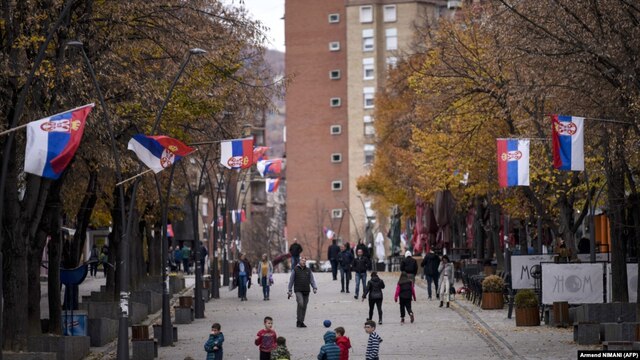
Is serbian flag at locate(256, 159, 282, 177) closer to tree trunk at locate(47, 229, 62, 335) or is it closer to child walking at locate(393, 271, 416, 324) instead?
child walking at locate(393, 271, 416, 324)

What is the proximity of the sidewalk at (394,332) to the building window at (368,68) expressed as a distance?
249 ft

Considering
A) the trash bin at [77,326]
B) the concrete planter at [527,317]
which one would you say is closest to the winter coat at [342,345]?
the trash bin at [77,326]

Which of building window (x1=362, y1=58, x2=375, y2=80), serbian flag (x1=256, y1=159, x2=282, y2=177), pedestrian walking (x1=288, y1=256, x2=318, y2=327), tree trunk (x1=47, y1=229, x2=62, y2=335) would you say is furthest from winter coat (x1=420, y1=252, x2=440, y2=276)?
building window (x1=362, y1=58, x2=375, y2=80)

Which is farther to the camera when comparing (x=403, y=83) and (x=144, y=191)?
(x=403, y=83)

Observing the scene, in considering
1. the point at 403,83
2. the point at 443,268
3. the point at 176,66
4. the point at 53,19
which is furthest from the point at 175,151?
the point at 403,83

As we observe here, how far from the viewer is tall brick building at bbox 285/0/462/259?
125375 millimetres

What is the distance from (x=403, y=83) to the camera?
238 feet

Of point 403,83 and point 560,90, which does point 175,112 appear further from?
point 403,83

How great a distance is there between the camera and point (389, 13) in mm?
125500

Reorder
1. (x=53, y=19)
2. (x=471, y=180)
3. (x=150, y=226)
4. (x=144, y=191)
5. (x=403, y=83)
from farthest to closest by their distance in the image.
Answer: (x=403, y=83) < (x=150, y=226) < (x=471, y=180) < (x=144, y=191) < (x=53, y=19)

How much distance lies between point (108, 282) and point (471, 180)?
14.0 m

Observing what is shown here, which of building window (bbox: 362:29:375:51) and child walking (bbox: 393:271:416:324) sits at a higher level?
building window (bbox: 362:29:375:51)

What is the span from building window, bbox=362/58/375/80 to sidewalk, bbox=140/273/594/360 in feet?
249

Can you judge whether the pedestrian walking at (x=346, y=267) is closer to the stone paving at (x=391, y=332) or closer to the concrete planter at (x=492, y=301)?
the stone paving at (x=391, y=332)
